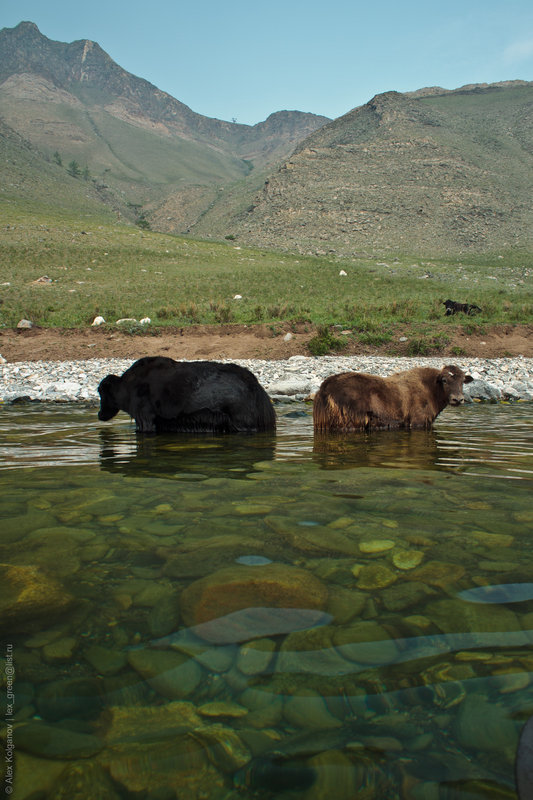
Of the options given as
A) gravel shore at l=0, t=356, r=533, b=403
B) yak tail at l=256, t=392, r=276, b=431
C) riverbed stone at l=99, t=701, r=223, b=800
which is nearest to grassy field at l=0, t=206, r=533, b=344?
gravel shore at l=0, t=356, r=533, b=403

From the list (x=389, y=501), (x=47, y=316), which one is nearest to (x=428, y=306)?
(x=47, y=316)

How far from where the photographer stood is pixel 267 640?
1942mm

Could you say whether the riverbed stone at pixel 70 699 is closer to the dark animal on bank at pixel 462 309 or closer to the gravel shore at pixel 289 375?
the gravel shore at pixel 289 375

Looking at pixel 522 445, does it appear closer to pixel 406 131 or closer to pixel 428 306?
pixel 428 306

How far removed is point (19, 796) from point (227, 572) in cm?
130

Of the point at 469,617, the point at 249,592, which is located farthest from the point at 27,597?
the point at 469,617

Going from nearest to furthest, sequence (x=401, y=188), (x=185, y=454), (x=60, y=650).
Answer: (x=60, y=650) < (x=185, y=454) < (x=401, y=188)

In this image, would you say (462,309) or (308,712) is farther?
(462,309)

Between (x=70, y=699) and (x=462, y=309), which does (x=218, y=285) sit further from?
(x=70, y=699)

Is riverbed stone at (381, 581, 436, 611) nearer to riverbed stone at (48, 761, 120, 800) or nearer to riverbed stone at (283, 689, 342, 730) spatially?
riverbed stone at (283, 689, 342, 730)

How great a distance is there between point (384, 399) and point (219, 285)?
32035 millimetres

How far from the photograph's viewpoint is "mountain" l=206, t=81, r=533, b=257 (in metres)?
81.8

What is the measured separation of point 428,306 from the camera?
29.7 metres

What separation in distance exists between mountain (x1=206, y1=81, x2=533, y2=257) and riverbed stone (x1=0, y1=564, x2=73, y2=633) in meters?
73.7
